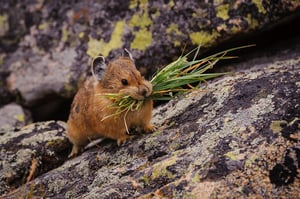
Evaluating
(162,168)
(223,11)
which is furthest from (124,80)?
(223,11)

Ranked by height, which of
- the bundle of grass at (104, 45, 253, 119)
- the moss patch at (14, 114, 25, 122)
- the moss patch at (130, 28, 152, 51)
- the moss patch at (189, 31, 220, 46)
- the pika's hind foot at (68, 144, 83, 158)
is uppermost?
the moss patch at (130, 28, 152, 51)

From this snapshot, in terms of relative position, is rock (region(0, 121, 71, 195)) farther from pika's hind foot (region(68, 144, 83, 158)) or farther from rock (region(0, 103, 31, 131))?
rock (region(0, 103, 31, 131))

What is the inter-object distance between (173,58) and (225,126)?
248cm

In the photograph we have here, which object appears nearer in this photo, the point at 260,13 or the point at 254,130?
the point at 254,130

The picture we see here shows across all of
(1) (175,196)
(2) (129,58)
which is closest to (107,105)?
(2) (129,58)

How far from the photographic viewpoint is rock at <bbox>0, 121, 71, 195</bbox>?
605cm

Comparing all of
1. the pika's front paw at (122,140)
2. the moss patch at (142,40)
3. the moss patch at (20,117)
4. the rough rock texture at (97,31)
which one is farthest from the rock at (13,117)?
the pika's front paw at (122,140)

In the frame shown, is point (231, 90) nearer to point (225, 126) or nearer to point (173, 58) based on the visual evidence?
point (225, 126)

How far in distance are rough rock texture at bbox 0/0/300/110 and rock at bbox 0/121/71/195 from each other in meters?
1.19

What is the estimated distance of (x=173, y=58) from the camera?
23.3 ft

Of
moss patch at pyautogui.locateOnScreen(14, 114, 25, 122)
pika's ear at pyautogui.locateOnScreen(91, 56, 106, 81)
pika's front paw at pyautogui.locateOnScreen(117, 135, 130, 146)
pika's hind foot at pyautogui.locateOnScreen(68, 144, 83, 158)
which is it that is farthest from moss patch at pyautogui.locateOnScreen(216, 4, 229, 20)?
moss patch at pyautogui.locateOnScreen(14, 114, 25, 122)

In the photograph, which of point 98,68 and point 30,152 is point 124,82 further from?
point 30,152

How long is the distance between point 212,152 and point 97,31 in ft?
13.0

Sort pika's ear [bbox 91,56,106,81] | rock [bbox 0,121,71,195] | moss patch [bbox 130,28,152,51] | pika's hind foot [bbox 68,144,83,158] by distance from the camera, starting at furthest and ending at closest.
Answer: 1. moss patch [bbox 130,28,152,51]
2. pika's hind foot [bbox 68,144,83,158]
3. rock [bbox 0,121,71,195]
4. pika's ear [bbox 91,56,106,81]
